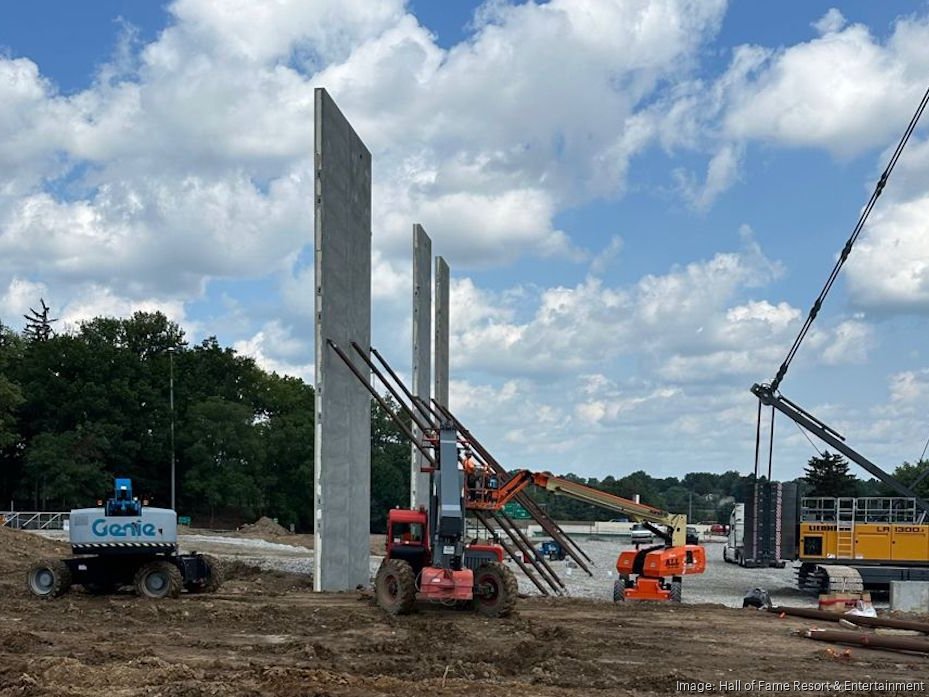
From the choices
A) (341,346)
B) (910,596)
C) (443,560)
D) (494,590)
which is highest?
(341,346)

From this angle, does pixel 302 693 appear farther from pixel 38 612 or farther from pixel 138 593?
pixel 138 593

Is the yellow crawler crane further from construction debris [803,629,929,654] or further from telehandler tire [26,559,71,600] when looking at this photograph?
telehandler tire [26,559,71,600]

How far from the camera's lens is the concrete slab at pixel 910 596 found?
27.5 metres

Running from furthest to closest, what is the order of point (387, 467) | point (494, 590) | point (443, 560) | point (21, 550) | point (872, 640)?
point (387, 467)
point (21, 550)
point (494, 590)
point (443, 560)
point (872, 640)

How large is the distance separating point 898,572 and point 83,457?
57.4m

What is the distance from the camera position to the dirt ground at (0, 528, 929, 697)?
44.9 feet

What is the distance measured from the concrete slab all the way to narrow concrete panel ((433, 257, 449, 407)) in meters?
22.0

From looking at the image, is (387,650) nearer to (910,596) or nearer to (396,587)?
(396,587)

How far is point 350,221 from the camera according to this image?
30578mm

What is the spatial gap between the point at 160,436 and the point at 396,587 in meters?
64.6

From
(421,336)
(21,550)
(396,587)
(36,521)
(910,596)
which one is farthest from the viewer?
(36,521)

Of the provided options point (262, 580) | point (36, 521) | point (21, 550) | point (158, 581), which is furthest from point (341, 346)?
point (36, 521)

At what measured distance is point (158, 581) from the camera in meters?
24.5

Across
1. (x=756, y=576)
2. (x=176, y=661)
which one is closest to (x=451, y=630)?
(x=176, y=661)
